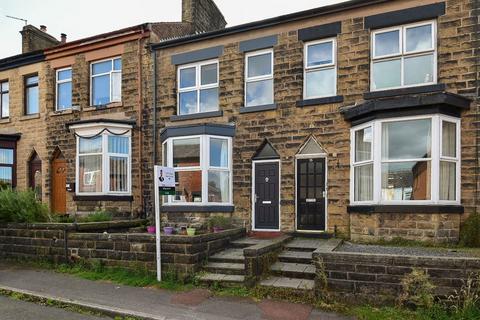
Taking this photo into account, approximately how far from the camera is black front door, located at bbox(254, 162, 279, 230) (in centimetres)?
1120

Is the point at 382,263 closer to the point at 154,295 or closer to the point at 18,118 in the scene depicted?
the point at 154,295

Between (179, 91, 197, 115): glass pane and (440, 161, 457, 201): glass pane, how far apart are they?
7376 millimetres

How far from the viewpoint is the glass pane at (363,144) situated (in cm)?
971

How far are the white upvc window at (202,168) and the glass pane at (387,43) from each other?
15.9ft

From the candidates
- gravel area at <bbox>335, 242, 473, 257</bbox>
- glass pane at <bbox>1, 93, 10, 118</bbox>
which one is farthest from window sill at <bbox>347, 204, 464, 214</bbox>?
glass pane at <bbox>1, 93, 10, 118</bbox>

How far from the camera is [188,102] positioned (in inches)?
504

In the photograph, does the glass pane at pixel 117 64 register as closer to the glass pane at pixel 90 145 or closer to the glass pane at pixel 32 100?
the glass pane at pixel 90 145

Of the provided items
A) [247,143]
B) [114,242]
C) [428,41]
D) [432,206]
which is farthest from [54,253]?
[428,41]

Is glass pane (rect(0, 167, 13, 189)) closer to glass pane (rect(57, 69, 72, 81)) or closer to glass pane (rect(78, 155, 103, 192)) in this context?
glass pane (rect(78, 155, 103, 192))

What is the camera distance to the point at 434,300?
619 cm

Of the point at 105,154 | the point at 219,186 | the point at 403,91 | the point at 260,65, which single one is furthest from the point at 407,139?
the point at 105,154

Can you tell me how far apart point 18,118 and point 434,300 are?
52.9 ft

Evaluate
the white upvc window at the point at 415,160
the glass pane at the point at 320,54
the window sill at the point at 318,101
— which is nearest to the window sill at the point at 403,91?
the window sill at the point at 318,101

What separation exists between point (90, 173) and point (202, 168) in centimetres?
461
